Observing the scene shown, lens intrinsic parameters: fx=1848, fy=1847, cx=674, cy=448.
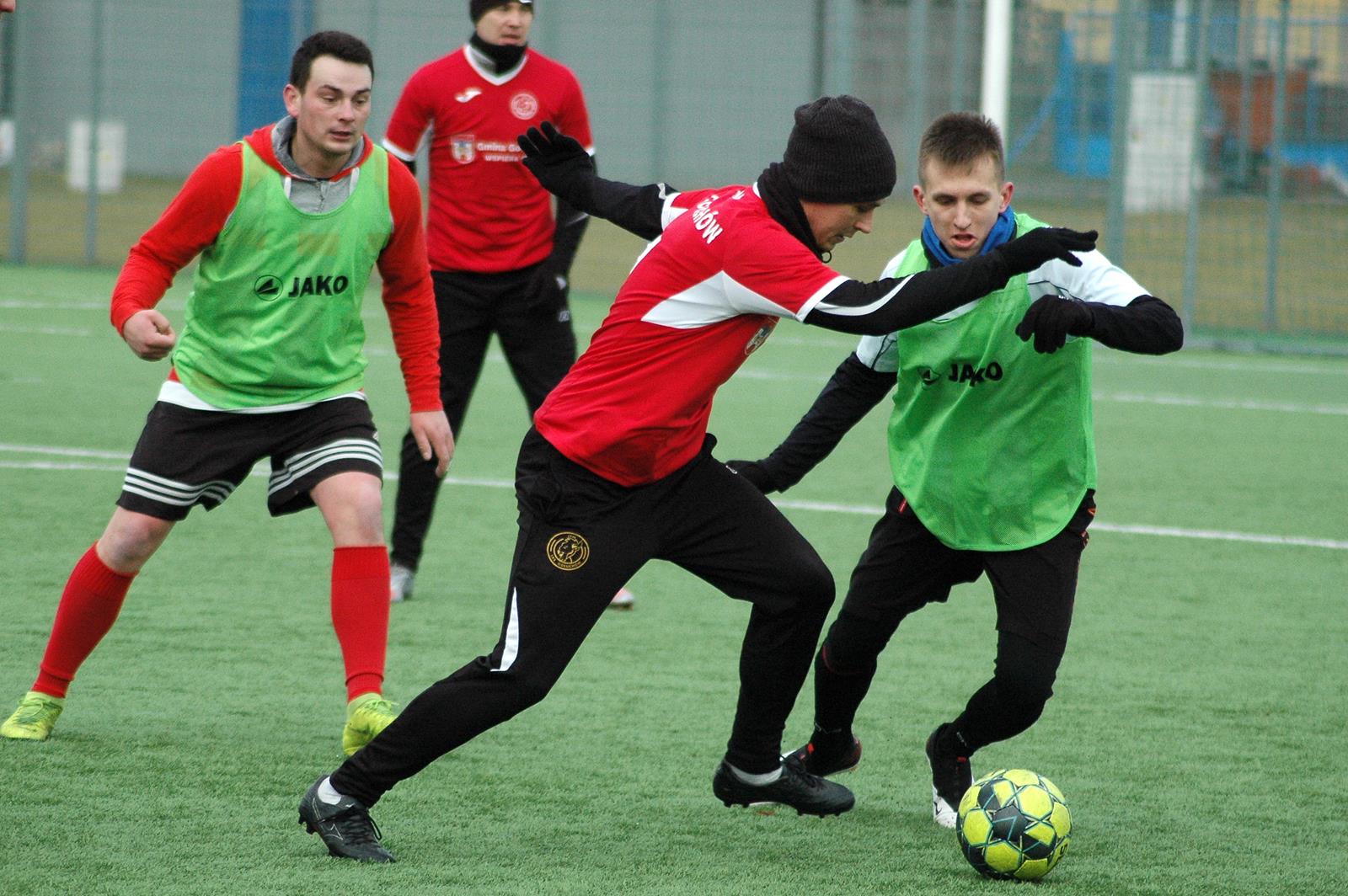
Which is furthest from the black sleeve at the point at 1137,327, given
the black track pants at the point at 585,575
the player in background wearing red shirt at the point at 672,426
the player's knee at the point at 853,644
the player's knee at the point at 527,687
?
the player's knee at the point at 527,687

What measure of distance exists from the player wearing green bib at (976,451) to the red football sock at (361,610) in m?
1.00

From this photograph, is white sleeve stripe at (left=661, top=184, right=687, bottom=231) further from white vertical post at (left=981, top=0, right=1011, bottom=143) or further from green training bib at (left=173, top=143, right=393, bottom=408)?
white vertical post at (left=981, top=0, right=1011, bottom=143)

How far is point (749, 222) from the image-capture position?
12.2 ft

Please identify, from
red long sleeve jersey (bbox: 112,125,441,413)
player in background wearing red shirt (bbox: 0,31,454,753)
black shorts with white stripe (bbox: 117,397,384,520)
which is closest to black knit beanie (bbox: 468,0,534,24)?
red long sleeve jersey (bbox: 112,125,441,413)

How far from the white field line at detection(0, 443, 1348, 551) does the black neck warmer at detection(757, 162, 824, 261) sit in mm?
4101

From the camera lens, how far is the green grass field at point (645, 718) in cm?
389

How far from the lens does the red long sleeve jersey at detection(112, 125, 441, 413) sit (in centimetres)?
456

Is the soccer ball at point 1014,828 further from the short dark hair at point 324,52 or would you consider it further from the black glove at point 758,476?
the short dark hair at point 324,52

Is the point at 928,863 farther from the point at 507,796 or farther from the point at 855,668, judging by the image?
the point at 507,796

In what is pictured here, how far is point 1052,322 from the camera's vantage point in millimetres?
3598

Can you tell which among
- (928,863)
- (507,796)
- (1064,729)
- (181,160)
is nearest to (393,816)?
(507,796)

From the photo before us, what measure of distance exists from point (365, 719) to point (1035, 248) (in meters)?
2.04

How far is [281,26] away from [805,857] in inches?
732

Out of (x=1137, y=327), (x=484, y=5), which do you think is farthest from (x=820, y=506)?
(x=1137, y=327)
